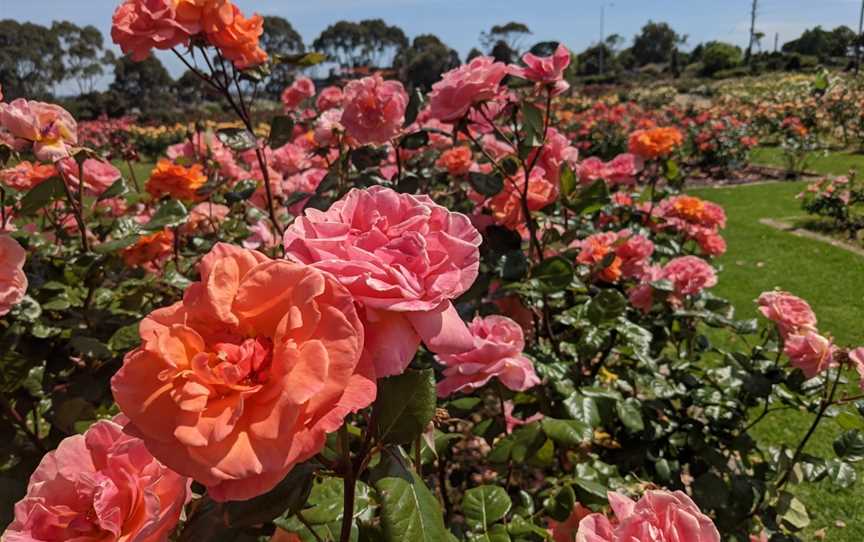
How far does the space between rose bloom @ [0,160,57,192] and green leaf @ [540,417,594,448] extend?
53.9 inches

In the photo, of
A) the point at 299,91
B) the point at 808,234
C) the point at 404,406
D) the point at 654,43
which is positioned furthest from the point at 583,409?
the point at 654,43

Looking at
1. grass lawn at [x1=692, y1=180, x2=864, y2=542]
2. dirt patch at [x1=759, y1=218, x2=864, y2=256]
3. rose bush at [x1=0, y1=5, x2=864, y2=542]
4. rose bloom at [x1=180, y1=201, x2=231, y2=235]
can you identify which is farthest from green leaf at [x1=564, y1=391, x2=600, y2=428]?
dirt patch at [x1=759, y1=218, x2=864, y2=256]

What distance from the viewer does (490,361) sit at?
3.17 ft

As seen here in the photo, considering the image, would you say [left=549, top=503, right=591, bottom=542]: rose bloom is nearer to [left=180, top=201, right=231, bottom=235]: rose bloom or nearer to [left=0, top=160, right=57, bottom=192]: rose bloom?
[left=180, top=201, right=231, bottom=235]: rose bloom

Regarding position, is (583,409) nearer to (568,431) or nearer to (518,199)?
(568,431)

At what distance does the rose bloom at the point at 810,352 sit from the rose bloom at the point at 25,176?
1.84 meters

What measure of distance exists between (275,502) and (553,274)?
2.90ft

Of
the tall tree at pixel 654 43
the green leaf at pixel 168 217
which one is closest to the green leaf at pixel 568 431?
the green leaf at pixel 168 217

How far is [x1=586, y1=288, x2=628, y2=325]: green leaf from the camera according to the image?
4.34 ft

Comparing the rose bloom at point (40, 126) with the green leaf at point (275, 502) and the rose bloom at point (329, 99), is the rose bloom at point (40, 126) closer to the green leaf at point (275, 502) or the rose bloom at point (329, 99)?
the green leaf at point (275, 502)

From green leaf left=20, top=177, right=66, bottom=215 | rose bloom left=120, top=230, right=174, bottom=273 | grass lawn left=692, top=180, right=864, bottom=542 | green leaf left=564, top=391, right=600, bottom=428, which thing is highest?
green leaf left=20, top=177, right=66, bottom=215

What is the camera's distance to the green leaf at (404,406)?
0.53m

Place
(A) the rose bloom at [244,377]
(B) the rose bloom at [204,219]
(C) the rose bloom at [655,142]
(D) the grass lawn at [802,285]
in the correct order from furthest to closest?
(C) the rose bloom at [655,142]
(D) the grass lawn at [802,285]
(B) the rose bloom at [204,219]
(A) the rose bloom at [244,377]

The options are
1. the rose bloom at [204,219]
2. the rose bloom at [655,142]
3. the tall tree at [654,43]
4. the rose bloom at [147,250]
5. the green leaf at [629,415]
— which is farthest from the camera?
the tall tree at [654,43]
